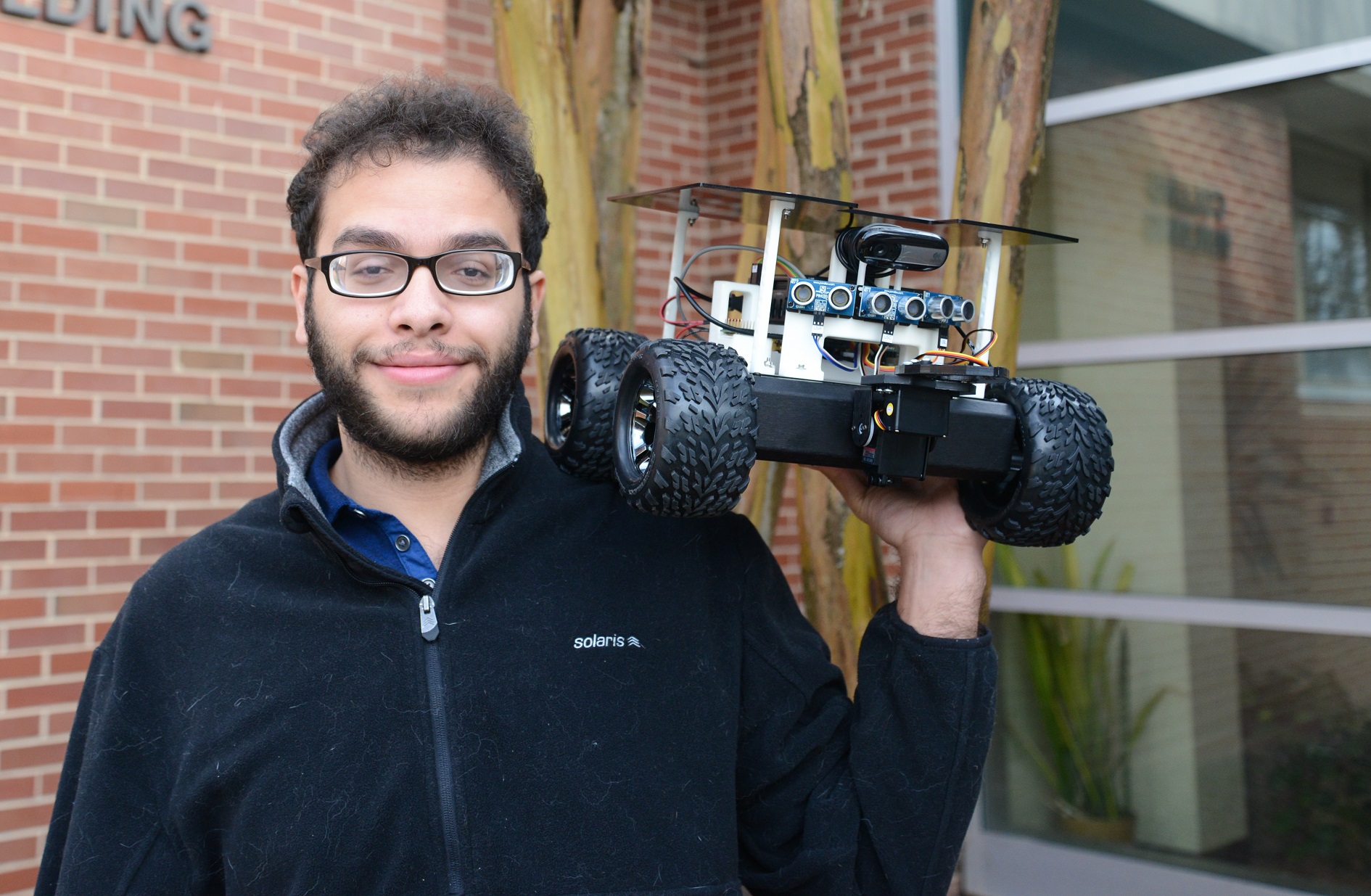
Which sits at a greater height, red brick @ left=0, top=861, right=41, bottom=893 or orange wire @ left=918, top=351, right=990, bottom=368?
orange wire @ left=918, top=351, right=990, bottom=368

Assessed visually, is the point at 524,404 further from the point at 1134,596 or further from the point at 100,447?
the point at 1134,596

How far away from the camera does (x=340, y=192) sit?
1734 mm

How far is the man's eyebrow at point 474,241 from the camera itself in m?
1.67

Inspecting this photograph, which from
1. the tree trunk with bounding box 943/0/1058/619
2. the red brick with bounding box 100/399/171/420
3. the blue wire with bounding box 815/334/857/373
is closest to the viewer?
the blue wire with bounding box 815/334/857/373

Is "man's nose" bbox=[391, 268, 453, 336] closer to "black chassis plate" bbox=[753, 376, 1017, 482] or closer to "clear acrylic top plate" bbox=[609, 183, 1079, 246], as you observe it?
"clear acrylic top plate" bbox=[609, 183, 1079, 246]

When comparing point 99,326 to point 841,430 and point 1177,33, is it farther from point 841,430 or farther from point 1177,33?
point 1177,33

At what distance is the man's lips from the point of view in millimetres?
1646

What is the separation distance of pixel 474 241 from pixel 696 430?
0.52 meters

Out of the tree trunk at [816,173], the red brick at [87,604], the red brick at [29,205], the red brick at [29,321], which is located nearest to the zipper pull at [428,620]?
the tree trunk at [816,173]

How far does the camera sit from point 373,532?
1797 mm

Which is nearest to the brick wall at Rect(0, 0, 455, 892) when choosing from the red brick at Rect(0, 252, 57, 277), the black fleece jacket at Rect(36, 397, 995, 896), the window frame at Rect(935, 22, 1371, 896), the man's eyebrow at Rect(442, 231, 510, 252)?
the red brick at Rect(0, 252, 57, 277)

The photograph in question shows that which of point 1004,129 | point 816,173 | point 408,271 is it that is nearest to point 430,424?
point 408,271

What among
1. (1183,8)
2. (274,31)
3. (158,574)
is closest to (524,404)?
(158,574)

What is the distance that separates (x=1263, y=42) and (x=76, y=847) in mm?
4037
